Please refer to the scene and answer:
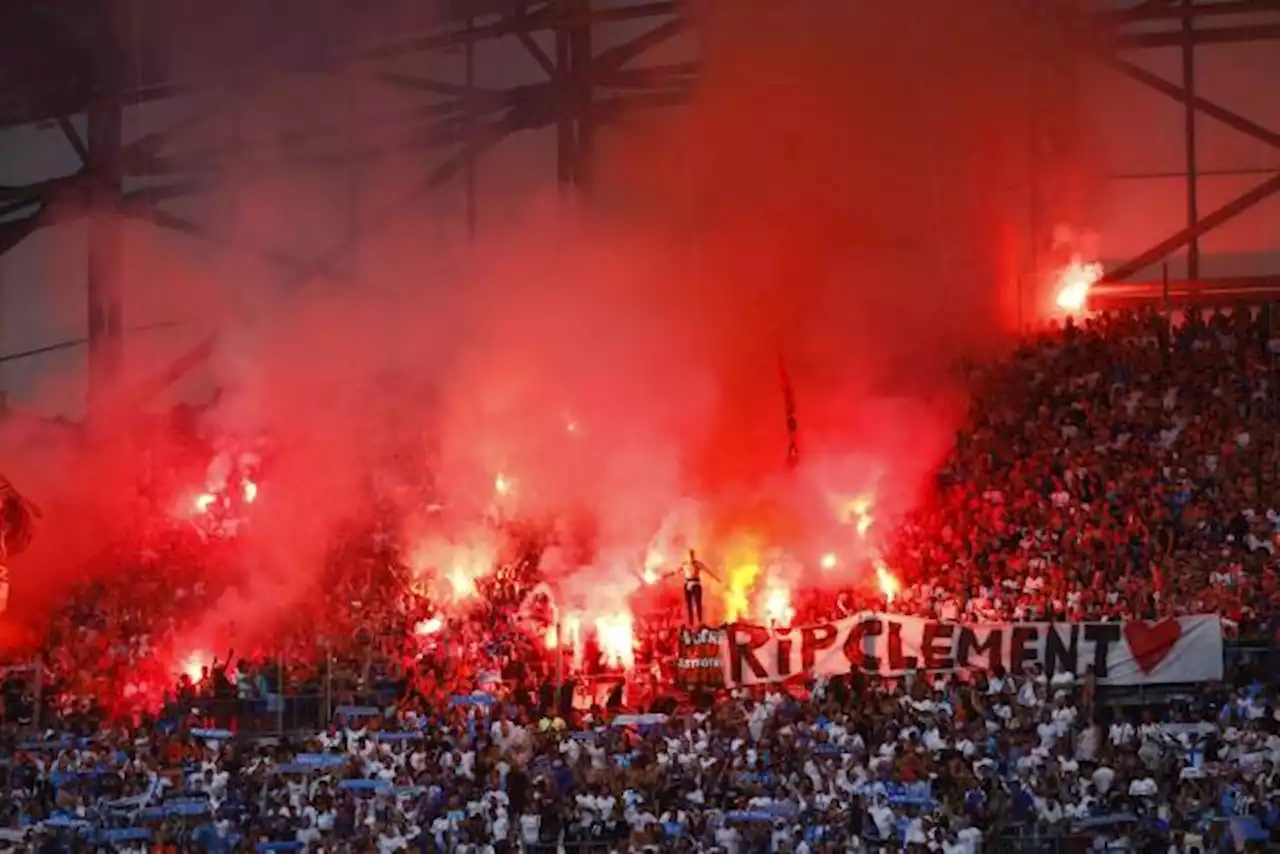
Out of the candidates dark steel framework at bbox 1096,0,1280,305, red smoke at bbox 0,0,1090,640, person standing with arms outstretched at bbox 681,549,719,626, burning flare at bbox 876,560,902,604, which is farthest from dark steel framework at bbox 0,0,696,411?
burning flare at bbox 876,560,902,604

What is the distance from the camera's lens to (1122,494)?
80.1 ft

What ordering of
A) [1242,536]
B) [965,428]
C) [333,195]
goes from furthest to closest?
[333,195] → [965,428] → [1242,536]

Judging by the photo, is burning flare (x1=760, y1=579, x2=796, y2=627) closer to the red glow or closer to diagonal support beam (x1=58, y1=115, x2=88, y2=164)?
the red glow

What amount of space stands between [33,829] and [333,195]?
14.4m

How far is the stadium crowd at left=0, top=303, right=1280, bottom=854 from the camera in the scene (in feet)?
62.2

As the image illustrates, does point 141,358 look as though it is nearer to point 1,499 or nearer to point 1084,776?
point 1,499

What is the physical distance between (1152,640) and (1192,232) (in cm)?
940

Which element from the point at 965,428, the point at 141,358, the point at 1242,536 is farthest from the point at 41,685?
the point at 1242,536

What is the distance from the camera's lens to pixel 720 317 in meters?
30.4

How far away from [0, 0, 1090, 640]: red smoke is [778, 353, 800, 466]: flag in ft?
0.45

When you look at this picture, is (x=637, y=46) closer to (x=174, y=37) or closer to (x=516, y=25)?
(x=516, y=25)

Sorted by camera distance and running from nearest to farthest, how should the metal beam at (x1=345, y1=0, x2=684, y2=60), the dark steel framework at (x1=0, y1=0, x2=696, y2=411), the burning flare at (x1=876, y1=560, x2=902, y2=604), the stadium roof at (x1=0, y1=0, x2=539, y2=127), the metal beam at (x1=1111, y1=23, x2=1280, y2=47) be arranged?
the burning flare at (x1=876, y1=560, x2=902, y2=604) → the metal beam at (x1=1111, y1=23, x2=1280, y2=47) → the metal beam at (x1=345, y1=0, x2=684, y2=60) → the dark steel framework at (x1=0, y1=0, x2=696, y2=411) → the stadium roof at (x1=0, y1=0, x2=539, y2=127)

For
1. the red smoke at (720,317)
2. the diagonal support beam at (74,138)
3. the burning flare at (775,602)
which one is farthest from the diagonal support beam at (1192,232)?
the diagonal support beam at (74,138)

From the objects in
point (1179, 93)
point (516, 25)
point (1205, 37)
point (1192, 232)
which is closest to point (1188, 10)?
point (1205, 37)
